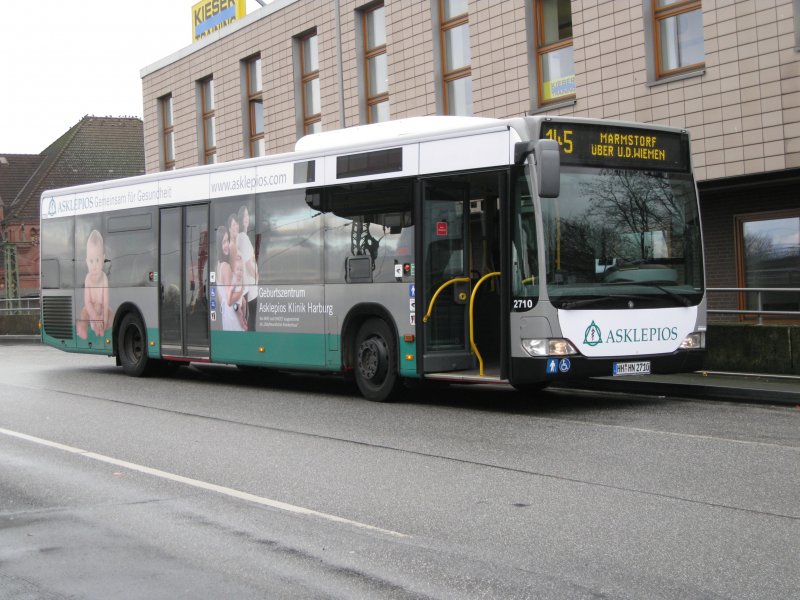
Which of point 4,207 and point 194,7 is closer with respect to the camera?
point 194,7

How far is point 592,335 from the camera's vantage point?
11469 millimetres

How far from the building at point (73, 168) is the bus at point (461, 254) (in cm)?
5950

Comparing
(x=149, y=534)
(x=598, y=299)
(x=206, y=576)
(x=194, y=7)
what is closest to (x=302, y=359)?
(x=598, y=299)

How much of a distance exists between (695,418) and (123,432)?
5.73 meters

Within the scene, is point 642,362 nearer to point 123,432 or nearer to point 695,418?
point 695,418

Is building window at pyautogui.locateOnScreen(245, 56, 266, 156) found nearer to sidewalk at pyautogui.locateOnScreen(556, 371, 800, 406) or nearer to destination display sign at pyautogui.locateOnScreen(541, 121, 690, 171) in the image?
sidewalk at pyautogui.locateOnScreen(556, 371, 800, 406)

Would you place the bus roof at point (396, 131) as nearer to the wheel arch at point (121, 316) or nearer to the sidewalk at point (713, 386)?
the sidewalk at point (713, 386)

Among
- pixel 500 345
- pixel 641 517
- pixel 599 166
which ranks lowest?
pixel 641 517

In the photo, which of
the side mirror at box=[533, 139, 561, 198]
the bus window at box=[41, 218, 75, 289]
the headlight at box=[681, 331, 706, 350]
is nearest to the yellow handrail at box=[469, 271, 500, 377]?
the side mirror at box=[533, 139, 561, 198]

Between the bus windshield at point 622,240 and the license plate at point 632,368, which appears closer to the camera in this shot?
the bus windshield at point 622,240

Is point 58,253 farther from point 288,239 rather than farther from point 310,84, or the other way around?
point 310,84

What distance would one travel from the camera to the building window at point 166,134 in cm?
3397

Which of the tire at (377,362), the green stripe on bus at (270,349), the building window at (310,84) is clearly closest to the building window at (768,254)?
the tire at (377,362)

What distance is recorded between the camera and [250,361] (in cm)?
1511
